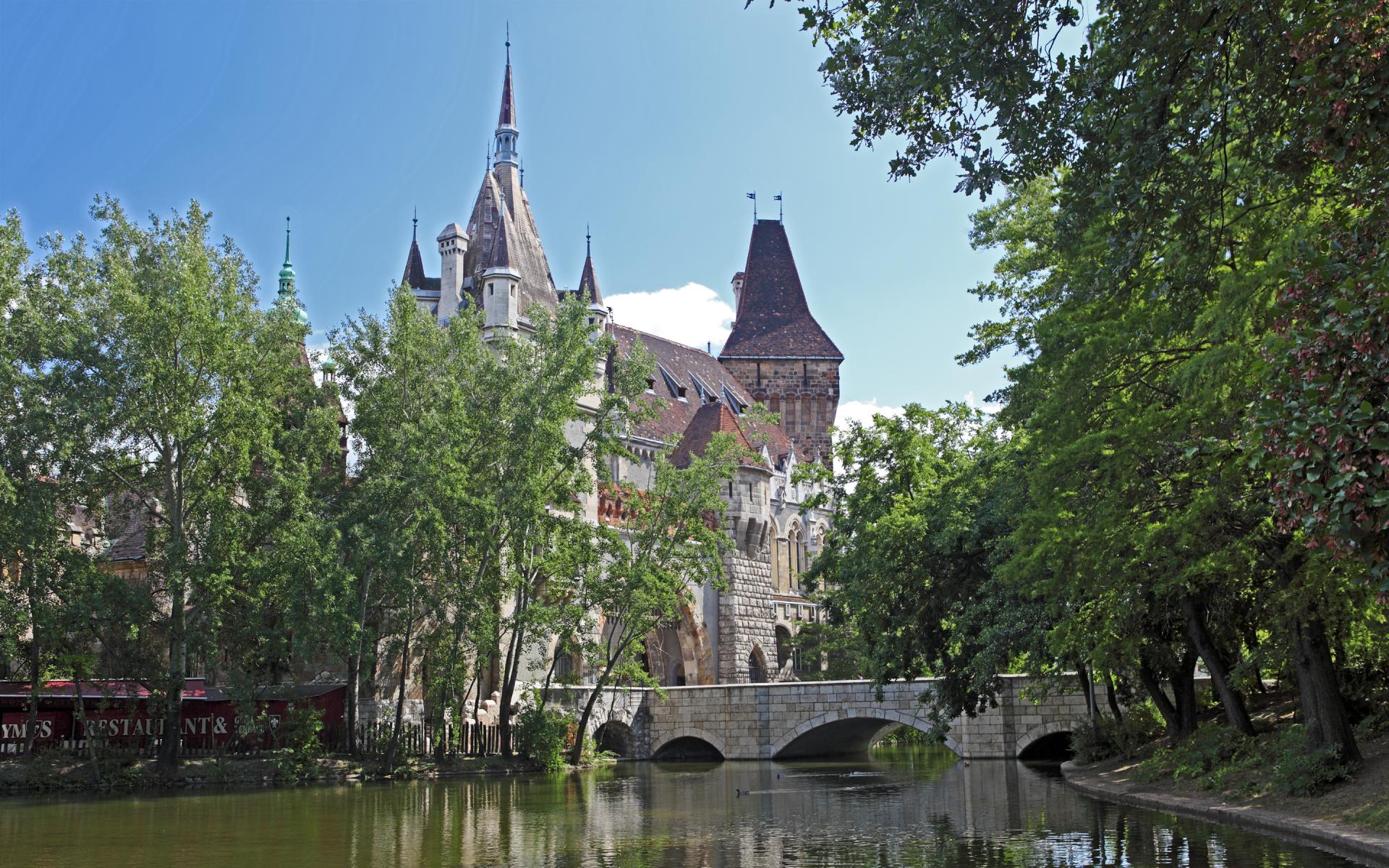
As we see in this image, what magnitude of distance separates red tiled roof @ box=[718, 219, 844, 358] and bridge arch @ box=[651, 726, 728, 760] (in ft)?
107

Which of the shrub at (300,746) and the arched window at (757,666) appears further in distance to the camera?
the arched window at (757,666)

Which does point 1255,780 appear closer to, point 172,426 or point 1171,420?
point 1171,420

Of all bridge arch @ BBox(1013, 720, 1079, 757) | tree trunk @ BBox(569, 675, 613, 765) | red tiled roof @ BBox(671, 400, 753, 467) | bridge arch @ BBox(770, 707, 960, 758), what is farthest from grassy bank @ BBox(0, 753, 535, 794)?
red tiled roof @ BBox(671, 400, 753, 467)

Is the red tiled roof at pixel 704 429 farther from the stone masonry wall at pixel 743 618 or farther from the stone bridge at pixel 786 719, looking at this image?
the stone bridge at pixel 786 719

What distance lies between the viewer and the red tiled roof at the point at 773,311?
73.6 m

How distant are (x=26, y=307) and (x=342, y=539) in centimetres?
802

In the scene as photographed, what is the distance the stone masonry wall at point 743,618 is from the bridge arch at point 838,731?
20.8 feet

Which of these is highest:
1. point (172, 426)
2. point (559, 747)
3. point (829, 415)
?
Result: point (829, 415)

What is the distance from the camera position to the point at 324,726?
3281 cm

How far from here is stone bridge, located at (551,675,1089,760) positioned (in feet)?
121

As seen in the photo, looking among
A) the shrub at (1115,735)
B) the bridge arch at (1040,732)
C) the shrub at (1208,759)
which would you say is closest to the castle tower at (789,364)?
the bridge arch at (1040,732)

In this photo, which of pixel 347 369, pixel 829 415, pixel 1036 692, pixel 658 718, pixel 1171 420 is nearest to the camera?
pixel 1171 420

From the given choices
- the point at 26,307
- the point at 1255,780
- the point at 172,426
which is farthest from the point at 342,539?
the point at 1255,780

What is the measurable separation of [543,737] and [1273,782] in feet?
70.9
